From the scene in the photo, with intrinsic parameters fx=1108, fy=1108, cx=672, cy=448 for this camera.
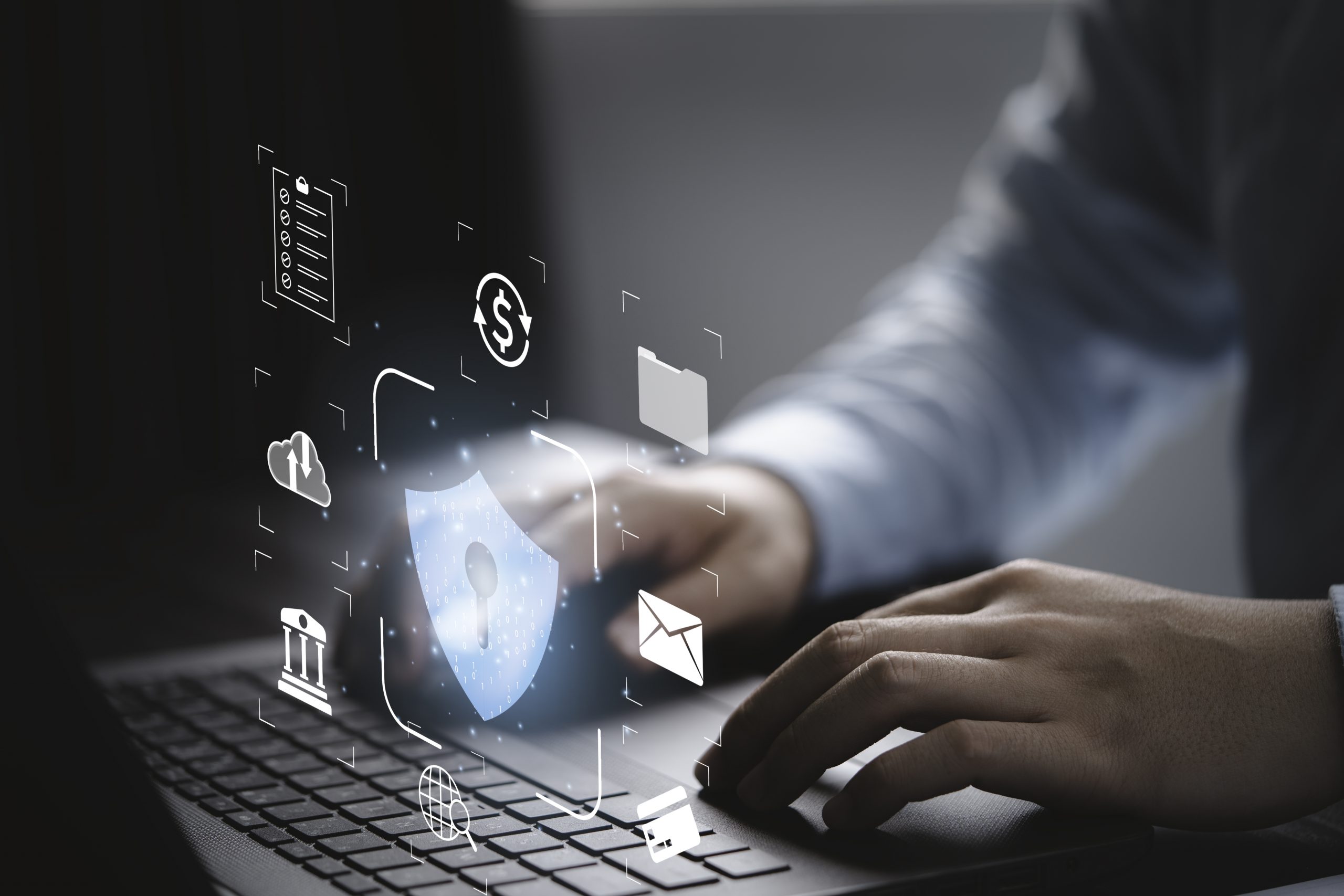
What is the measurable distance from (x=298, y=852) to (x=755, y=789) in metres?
0.14

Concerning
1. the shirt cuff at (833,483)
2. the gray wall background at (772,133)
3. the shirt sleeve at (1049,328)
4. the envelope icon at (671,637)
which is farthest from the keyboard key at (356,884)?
the gray wall background at (772,133)

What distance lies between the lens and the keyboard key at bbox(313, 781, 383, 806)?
375 mm

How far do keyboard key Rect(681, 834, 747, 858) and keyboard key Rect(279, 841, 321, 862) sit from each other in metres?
0.12

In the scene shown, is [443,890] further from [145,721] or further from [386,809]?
[145,721]

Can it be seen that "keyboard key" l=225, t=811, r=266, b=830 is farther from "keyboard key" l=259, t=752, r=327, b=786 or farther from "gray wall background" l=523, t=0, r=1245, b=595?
"gray wall background" l=523, t=0, r=1245, b=595

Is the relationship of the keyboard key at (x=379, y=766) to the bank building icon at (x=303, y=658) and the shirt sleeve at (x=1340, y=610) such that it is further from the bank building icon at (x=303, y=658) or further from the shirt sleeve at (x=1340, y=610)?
the shirt sleeve at (x=1340, y=610)

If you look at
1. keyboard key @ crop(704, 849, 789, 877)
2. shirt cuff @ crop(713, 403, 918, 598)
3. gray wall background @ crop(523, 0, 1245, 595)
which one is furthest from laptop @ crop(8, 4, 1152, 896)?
gray wall background @ crop(523, 0, 1245, 595)

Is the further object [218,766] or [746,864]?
[218,766]

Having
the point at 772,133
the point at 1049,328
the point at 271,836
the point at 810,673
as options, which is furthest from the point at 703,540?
the point at 772,133

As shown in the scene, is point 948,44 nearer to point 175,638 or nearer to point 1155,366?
point 1155,366

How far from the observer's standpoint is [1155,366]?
35.5 inches

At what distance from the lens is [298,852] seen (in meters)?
0.34

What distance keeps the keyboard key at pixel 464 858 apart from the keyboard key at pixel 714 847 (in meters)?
0.06

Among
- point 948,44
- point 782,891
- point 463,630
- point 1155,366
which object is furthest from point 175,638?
point 948,44
